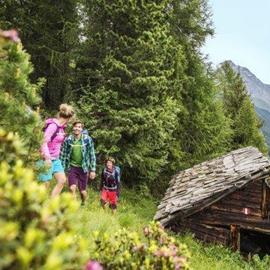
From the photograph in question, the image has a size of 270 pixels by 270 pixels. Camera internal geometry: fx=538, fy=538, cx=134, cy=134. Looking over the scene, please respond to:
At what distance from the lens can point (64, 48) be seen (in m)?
21.0

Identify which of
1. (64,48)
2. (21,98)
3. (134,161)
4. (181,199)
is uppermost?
(64,48)

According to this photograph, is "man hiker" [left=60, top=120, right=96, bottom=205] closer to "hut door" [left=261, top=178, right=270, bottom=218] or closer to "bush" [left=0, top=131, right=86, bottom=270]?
"hut door" [left=261, top=178, right=270, bottom=218]

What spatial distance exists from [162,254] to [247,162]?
589 inches

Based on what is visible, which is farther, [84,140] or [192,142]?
[192,142]

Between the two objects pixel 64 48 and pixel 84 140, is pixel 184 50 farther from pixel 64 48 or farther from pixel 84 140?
pixel 84 140

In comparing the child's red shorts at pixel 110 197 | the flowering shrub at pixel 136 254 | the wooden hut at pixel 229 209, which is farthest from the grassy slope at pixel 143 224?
the flowering shrub at pixel 136 254

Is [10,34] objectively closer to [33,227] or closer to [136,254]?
[33,227]

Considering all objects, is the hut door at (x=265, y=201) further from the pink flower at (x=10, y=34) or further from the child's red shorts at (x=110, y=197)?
the pink flower at (x=10, y=34)

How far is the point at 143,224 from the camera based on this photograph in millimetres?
12172

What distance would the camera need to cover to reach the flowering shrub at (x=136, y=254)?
429cm

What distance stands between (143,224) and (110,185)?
248 cm

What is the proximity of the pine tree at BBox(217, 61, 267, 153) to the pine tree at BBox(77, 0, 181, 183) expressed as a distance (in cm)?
1429

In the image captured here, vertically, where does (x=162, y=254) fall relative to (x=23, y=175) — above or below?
below

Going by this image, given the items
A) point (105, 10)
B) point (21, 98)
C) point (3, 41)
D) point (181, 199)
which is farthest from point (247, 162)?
point (3, 41)
